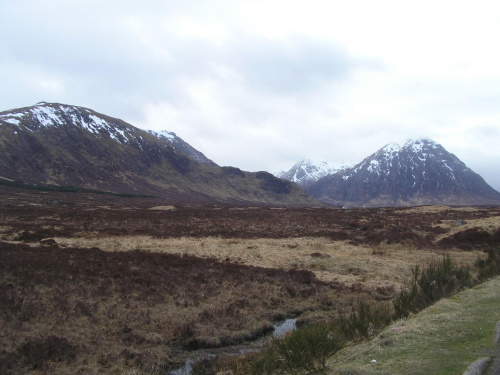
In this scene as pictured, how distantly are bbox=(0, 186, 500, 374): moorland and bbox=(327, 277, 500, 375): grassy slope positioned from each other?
525 centimetres

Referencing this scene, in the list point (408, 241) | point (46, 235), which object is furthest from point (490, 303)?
point (46, 235)

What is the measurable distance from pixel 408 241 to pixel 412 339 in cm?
2737

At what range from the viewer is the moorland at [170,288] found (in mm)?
10172

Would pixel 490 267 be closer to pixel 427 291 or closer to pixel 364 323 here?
pixel 427 291

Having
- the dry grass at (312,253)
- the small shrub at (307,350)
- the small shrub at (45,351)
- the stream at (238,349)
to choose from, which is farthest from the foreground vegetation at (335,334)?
the dry grass at (312,253)

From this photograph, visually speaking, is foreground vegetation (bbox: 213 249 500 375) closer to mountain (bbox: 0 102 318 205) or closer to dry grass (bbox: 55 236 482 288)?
dry grass (bbox: 55 236 482 288)

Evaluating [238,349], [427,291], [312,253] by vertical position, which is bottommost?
[238,349]

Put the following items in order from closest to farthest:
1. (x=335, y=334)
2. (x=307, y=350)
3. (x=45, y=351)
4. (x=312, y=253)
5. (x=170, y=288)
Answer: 1. (x=307, y=350)
2. (x=335, y=334)
3. (x=45, y=351)
4. (x=170, y=288)
5. (x=312, y=253)

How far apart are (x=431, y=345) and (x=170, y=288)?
40.8 feet

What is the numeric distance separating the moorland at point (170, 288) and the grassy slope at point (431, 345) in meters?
5.25

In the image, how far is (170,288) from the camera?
16.5 m

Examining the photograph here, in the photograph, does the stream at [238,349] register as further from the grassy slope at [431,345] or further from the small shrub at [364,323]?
the grassy slope at [431,345]

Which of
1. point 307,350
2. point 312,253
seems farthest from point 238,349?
point 312,253

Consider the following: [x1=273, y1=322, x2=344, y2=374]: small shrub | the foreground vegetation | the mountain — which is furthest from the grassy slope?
the mountain
